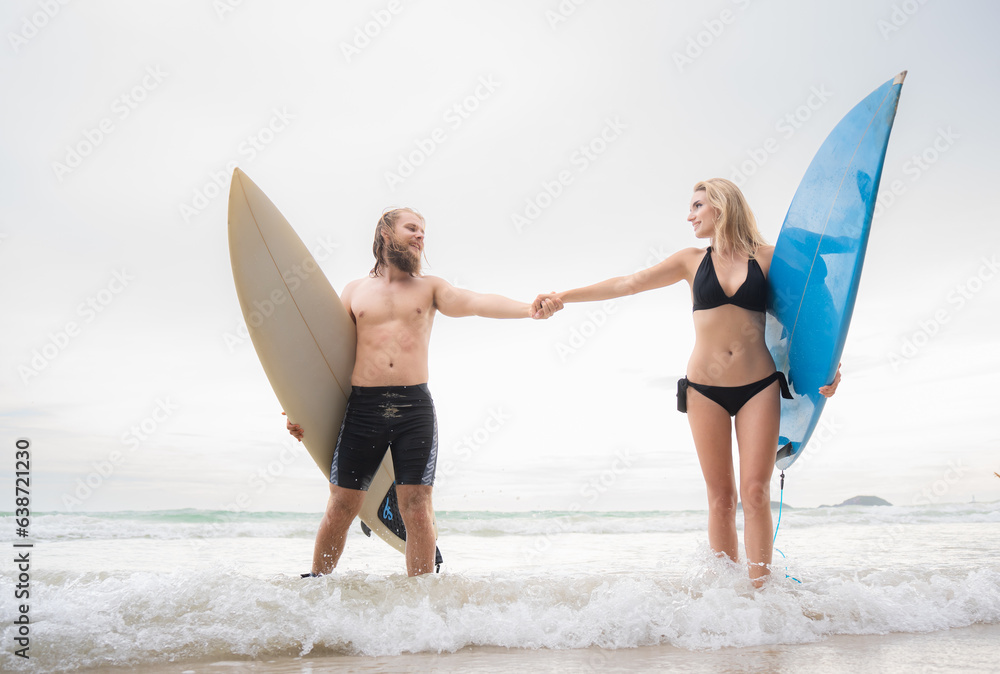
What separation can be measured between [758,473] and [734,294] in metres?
0.82

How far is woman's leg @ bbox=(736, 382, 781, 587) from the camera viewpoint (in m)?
2.74

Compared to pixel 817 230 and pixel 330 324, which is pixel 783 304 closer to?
pixel 817 230

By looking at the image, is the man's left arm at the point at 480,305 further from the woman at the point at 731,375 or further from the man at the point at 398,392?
the woman at the point at 731,375

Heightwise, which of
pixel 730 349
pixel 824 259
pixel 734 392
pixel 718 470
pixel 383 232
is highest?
pixel 383 232

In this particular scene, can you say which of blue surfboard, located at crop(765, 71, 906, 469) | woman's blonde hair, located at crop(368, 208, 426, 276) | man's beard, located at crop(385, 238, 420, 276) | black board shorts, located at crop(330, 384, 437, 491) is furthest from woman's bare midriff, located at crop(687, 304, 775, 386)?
woman's blonde hair, located at crop(368, 208, 426, 276)

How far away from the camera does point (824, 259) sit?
3.11 meters

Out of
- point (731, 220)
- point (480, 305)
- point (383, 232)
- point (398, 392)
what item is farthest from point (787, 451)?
point (383, 232)

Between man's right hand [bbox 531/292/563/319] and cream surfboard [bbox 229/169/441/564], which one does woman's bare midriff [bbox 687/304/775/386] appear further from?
cream surfboard [bbox 229/169/441/564]

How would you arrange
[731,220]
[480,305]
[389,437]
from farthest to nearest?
[480,305] < [389,437] < [731,220]

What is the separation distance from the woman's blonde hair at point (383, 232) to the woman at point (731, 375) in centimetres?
159

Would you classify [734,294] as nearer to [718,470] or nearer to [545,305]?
[718,470]

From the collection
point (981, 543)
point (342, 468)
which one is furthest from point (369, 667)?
point (981, 543)

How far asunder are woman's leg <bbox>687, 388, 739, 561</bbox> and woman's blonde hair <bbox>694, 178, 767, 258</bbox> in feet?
2.45

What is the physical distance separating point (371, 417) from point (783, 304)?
2157mm
